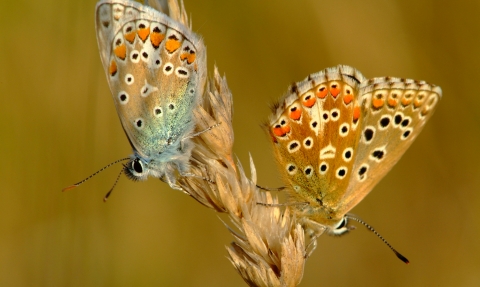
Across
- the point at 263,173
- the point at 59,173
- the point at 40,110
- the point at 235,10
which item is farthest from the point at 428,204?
the point at 40,110

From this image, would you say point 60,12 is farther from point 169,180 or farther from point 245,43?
point 169,180

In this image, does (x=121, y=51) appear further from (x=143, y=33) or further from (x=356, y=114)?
(x=356, y=114)

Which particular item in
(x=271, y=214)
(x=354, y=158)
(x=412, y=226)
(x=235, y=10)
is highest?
(x=235, y=10)

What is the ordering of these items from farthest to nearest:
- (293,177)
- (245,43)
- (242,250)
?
(245,43), (293,177), (242,250)

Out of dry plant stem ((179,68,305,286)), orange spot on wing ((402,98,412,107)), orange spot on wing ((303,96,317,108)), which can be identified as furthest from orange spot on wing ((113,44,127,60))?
orange spot on wing ((402,98,412,107))

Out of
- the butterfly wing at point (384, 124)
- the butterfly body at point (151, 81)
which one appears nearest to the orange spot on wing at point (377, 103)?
the butterfly wing at point (384, 124)

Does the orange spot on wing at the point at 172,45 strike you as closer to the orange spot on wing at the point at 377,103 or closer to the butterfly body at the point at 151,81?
the butterfly body at the point at 151,81

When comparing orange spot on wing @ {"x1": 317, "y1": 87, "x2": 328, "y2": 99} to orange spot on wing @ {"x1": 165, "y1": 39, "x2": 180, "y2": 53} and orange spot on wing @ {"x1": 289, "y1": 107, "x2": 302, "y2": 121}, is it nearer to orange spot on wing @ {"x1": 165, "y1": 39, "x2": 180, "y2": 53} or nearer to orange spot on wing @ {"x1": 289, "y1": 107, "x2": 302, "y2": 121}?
orange spot on wing @ {"x1": 289, "y1": 107, "x2": 302, "y2": 121}

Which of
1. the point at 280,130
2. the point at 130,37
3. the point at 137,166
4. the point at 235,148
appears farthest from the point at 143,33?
the point at 235,148
